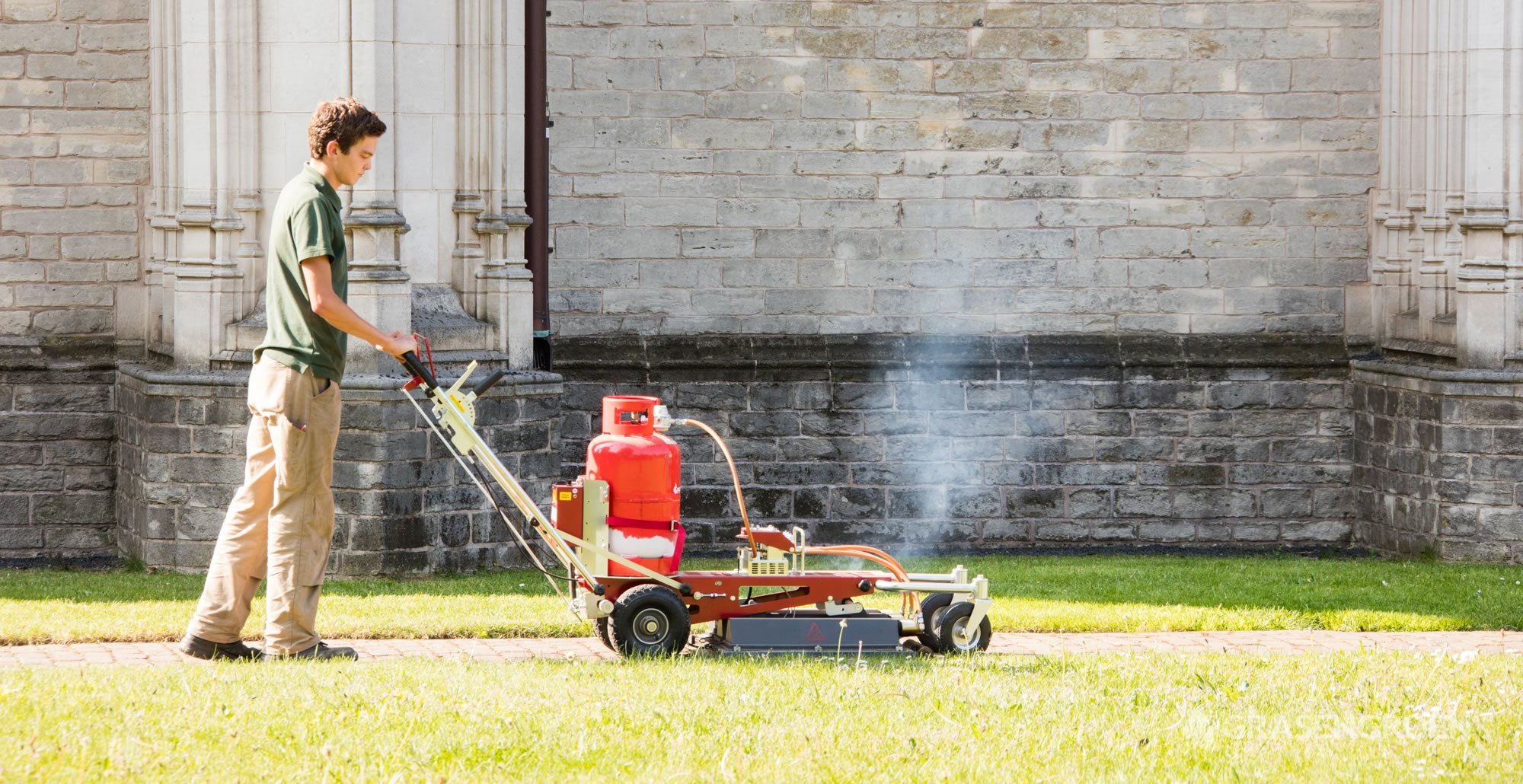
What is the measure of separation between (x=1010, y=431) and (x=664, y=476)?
580cm

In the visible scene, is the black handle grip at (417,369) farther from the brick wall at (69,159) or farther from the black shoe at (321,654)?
the brick wall at (69,159)

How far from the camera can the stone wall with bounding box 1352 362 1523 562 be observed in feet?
35.4

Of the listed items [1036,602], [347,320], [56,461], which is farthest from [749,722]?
[56,461]

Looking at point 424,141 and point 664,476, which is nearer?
point 664,476

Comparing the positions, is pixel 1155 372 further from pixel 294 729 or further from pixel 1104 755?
pixel 294 729

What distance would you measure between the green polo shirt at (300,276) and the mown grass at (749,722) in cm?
107

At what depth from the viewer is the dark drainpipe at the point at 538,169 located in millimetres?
11789

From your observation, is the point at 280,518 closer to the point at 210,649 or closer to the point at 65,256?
the point at 210,649

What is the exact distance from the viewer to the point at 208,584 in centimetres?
639

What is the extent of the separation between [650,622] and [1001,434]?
586 centimetres

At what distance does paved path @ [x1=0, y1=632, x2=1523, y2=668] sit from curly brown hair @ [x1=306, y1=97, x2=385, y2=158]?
192cm

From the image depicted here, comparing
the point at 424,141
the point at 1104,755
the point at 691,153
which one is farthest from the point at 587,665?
the point at 691,153

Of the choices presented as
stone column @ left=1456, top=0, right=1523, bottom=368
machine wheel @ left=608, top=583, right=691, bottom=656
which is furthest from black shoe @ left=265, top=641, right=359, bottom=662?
stone column @ left=1456, top=0, right=1523, bottom=368

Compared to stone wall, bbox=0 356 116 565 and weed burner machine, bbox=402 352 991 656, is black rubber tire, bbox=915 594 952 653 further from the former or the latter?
stone wall, bbox=0 356 116 565
